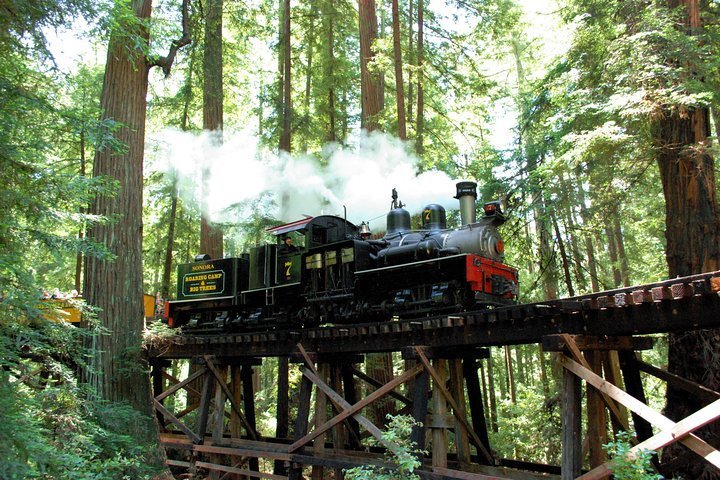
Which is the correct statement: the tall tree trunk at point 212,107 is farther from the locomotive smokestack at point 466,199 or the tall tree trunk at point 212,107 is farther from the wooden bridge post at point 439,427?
the wooden bridge post at point 439,427

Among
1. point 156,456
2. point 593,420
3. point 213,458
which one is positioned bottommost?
point 213,458

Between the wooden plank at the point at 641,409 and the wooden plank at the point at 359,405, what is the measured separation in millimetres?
2299

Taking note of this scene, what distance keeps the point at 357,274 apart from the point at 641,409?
5746mm

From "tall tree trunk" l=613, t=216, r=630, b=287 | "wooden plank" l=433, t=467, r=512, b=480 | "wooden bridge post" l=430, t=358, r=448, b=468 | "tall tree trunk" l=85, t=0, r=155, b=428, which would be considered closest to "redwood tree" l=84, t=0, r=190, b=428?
"tall tree trunk" l=85, t=0, r=155, b=428

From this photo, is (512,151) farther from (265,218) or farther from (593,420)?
(265,218)

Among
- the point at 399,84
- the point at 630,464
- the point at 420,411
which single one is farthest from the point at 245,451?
the point at 399,84

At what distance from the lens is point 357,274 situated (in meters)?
10.2

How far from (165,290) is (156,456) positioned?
36.1 ft

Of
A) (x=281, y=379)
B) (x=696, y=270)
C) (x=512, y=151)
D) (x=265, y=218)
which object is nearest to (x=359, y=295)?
(x=281, y=379)

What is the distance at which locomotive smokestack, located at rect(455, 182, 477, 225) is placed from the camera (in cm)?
1002

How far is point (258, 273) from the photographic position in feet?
40.4

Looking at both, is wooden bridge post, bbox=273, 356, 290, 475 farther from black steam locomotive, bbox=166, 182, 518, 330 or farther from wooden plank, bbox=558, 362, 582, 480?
wooden plank, bbox=558, 362, 582, 480

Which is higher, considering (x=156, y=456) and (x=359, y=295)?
(x=359, y=295)

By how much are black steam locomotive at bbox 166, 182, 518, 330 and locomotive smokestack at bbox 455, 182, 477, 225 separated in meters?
0.02
